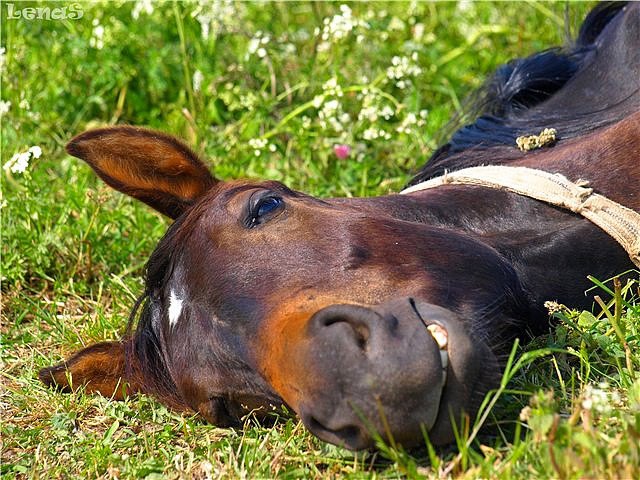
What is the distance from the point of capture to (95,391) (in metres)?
3.26

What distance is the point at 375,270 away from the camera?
2576mm

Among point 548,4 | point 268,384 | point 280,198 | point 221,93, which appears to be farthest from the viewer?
point 548,4

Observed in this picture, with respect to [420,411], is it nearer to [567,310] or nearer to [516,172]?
[567,310]

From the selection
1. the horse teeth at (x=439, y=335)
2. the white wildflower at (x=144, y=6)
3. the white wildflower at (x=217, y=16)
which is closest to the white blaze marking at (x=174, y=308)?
the horse teeth at (x=439, y=335)

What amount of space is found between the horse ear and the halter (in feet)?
3.02

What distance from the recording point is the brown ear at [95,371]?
128 inches

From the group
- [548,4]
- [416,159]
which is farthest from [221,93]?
[548,4]

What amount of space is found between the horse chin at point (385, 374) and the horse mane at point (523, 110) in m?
1.44

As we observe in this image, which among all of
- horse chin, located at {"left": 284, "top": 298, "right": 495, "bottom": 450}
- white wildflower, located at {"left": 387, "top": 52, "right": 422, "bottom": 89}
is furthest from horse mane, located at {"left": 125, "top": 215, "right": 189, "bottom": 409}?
white wildflower, located at {"left": 387, "top": 52, "right": 422, "bottom": 89}

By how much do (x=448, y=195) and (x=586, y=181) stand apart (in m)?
0.46

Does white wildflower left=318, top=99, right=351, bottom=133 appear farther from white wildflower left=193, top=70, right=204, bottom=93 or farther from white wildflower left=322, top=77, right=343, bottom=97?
white wildflower left=193, top=70, right=204, bottom=93

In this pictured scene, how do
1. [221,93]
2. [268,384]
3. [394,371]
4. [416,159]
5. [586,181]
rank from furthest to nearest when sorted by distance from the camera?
[221,93]
[416,159]
[586,181]
[268,384]
[394,371]

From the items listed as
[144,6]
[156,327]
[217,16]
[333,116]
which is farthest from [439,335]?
[144,6]

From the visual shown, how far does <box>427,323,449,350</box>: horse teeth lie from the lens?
7.58ft
